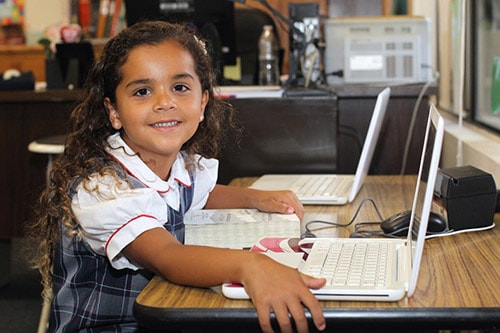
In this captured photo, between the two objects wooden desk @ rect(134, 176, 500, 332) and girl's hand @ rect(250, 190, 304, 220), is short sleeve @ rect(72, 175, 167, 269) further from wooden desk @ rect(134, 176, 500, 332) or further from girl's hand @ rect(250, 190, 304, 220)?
girl's hand @ rect(250, 190, 304, 220)

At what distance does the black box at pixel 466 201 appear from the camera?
4.88 feet

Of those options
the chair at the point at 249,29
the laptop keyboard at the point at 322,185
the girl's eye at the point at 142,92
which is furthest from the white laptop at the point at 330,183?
the chair at the point at 249,29

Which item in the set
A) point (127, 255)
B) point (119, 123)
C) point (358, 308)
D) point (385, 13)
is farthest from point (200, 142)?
point (385, 13)

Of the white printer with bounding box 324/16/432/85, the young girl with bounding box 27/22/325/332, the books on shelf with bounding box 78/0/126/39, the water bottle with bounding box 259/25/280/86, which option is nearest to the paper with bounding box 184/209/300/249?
the young girl with bounding box 27/22/325/332

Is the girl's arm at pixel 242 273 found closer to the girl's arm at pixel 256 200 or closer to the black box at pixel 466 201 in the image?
the girl's arm at pixel 256 200

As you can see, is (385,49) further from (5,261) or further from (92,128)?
(5,261)

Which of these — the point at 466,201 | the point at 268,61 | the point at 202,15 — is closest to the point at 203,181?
the point at 466,201

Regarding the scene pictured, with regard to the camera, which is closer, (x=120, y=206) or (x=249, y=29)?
(x=120, y=206)

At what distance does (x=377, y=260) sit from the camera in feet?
4.00

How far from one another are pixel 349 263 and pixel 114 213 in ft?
1.23

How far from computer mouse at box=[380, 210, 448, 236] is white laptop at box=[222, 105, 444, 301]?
0.10 metres

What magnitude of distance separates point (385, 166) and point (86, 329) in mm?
1616

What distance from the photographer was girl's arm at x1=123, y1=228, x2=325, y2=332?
1.03 m

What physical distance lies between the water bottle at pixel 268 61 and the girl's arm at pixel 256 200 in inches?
59.4
